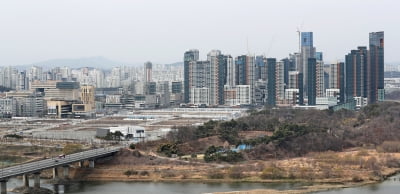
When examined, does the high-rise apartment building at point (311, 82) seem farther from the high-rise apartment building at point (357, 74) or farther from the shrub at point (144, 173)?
the shrub at point (144, 173)

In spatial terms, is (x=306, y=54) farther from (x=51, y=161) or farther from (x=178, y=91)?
(x=51, y=161)

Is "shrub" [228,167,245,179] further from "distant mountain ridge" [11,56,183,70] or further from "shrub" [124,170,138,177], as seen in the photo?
"distant mountain ridge" [11,56,183,70]

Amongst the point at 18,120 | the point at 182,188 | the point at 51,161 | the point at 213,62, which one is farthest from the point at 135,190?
the point at 213,62

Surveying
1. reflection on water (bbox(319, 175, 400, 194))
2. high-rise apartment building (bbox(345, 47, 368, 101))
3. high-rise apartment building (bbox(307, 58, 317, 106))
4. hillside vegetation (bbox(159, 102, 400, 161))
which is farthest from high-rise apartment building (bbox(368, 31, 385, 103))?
reflection on water (bbox(319, 175, 400, 194))

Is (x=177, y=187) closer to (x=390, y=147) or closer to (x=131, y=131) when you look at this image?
(x=390, y=147)

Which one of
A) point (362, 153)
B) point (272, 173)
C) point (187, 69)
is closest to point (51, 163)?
point (272, 173)

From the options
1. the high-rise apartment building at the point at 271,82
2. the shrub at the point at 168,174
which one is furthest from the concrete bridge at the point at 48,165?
the high-rise apartment building at the point at 271,82
